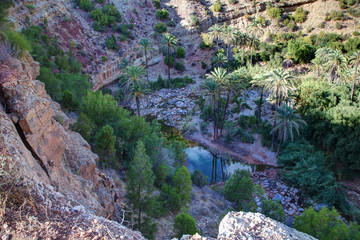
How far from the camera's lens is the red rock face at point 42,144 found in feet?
28.3

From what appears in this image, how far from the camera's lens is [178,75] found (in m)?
50.8

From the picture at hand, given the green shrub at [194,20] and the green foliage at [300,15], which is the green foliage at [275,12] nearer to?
the green foliage at [300,15]

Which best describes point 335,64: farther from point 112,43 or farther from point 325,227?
point 112,43

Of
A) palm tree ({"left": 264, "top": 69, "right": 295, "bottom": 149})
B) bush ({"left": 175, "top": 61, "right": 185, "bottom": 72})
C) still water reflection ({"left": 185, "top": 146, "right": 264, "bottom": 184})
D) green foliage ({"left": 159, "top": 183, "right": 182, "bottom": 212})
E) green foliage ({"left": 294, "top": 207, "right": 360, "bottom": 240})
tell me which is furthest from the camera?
bush ({"left": 175, "top": 61, "right": 185, "bottom": 72})

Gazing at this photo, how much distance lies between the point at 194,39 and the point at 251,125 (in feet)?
99.9

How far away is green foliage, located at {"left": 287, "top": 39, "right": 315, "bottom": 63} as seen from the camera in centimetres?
4491

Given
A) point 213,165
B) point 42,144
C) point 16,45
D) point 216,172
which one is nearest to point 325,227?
point 42,144

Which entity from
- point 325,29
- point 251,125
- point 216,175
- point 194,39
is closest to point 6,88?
point 216,175

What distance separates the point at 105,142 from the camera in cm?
1780

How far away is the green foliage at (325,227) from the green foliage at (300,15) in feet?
164

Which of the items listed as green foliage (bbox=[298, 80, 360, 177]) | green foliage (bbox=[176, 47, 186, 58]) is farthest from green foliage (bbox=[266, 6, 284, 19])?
green foliage (bbox=[298, 80, 360, 177])

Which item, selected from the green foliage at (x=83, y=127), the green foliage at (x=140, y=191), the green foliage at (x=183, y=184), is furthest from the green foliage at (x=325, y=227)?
the green foliage at (x=83, y=127)

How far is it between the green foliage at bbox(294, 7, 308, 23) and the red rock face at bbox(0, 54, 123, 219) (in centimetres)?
5531

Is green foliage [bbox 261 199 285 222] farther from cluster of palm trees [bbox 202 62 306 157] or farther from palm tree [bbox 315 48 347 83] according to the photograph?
palm tree [bbox 315 48 347 83]
